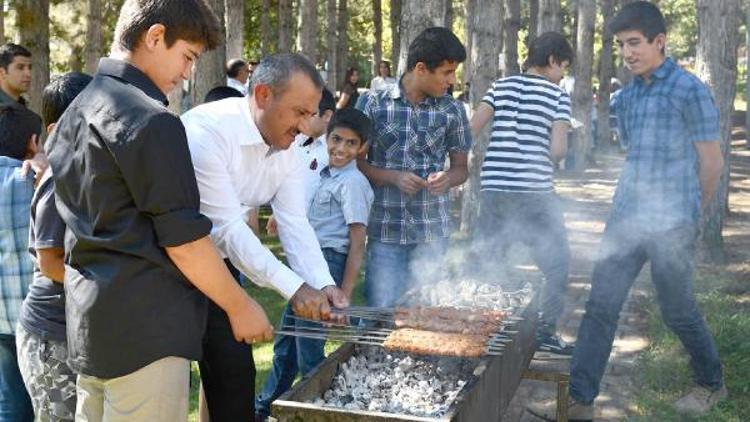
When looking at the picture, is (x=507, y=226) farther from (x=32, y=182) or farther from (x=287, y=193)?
(x=32, y=182)

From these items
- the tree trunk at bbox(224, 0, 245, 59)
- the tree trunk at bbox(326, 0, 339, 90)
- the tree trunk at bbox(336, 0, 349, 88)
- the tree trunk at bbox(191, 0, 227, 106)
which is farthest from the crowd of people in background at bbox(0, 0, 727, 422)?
the tree trunk at bbox(336, 0, 349, 88)

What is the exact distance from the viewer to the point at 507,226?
6.15 meters

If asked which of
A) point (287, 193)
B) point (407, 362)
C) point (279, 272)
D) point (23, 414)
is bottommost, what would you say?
point (23, 414)

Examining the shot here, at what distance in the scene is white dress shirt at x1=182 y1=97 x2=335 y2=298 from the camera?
10.8 feet

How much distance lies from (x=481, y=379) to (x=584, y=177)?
1543 cm

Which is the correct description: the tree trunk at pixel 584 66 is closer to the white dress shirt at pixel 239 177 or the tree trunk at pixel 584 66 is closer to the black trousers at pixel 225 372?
the white dress shirt at pixel 239 177

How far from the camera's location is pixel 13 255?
3824mm

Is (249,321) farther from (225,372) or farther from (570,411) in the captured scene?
(570,411)

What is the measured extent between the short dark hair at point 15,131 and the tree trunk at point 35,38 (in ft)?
18.6

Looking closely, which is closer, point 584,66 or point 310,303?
point 310,303

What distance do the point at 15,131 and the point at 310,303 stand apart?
1.74m

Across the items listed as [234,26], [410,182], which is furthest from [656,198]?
[234,26]

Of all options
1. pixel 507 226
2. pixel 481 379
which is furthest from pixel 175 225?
pixel 507 226

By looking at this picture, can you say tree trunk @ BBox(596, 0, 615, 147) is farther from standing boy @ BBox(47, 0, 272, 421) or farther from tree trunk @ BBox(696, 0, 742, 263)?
standing boy @ BBox(47, 0, 272, 421)
